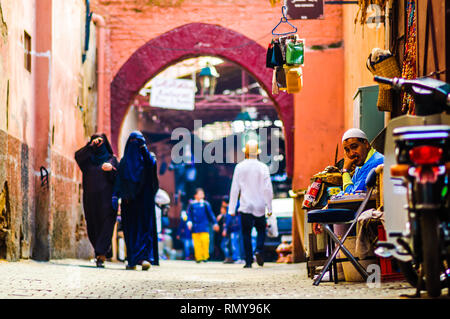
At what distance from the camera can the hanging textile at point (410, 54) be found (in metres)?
7.97

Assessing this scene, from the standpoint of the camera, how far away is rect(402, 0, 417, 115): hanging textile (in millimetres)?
7973

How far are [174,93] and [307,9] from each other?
8.44m

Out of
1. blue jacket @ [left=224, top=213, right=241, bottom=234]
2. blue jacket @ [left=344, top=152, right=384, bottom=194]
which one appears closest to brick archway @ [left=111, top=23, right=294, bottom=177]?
blue jacket @ [left=224, top=213, right=241, bottom=234]

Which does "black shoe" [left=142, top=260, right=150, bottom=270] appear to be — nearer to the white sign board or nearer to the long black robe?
the long black robe

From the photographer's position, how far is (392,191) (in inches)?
218

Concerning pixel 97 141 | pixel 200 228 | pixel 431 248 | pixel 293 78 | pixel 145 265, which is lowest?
pixel 145 265

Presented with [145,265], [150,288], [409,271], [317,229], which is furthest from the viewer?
[145,265]

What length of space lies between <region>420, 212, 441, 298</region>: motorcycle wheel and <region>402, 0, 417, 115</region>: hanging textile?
130 inches

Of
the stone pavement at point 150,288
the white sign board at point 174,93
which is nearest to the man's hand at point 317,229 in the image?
the stone pavement at point 150,288

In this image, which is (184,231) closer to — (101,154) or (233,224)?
(233,224)

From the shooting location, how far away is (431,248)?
184 inches

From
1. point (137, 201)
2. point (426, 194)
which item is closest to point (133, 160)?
point (137, 201)

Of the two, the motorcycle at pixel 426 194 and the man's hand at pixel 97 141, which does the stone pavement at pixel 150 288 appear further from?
the man's hand at pixel 97 141
